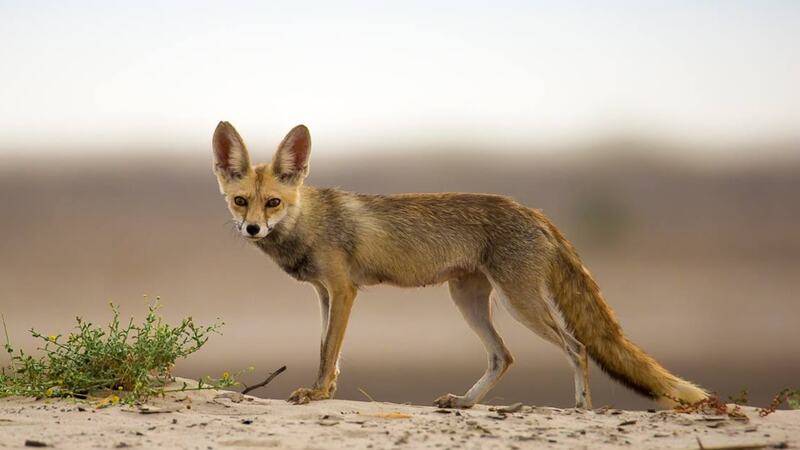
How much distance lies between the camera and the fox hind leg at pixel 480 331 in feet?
23.4

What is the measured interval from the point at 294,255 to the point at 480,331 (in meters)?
1.56

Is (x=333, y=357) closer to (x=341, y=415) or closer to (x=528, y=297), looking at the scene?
(x=341, y=415)

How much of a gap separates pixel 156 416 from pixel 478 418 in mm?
2018

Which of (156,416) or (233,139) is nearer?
(156,416)

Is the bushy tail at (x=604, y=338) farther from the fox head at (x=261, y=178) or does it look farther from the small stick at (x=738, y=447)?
the fox head at (x=261, y=178)

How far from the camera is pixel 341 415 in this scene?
6.05 metres

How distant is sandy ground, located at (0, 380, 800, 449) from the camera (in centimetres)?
525

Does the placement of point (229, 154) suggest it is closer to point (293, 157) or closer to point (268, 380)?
point (293, 157)

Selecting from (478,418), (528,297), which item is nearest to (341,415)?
(478,418)

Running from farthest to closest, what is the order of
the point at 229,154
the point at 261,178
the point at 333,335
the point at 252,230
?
the point at 229,154 < the point at 261,178 < the point at 333,335 < the point at 252,230

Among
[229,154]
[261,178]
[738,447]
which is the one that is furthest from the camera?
[229,154]

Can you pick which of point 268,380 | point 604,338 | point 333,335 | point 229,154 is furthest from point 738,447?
point 229,154

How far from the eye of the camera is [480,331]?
7.47 metres

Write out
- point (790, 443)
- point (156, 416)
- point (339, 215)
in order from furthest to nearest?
1. point (339, 215)
2. point (156, 416)
3. point (790, 443)
